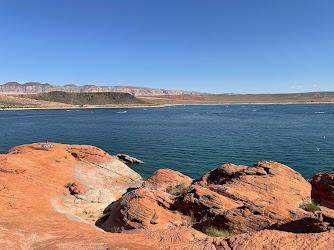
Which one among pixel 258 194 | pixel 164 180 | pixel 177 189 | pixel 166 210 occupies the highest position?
pixel 258 194

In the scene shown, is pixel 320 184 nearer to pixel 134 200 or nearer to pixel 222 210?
pixel 222 210

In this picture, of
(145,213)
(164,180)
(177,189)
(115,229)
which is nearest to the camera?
(145,213)

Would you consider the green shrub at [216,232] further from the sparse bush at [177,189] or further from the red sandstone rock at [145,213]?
the sparse bush at [177,189]

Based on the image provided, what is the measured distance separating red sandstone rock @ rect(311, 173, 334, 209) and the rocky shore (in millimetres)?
61

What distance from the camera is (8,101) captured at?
171 metres

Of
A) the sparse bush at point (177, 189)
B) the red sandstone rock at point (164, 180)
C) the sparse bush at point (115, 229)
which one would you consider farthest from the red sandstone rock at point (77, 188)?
the sparse bush at point (177, 189)

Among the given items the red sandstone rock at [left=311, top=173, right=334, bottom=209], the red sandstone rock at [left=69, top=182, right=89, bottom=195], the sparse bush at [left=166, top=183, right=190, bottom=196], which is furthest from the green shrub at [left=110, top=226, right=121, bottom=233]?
the red sandstone rock at [left=311, top=173, right=334, bottom=209]

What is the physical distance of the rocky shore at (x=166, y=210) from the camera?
8804 millimetres

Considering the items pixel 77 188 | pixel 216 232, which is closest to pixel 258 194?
pixel 216 232

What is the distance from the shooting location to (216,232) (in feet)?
33.7

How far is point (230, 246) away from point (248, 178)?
8244 mm

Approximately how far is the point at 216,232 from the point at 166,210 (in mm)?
4135

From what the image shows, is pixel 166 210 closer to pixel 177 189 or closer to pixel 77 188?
pixel 177 189

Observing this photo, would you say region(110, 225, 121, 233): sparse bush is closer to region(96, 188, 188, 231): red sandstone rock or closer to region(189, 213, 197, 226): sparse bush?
region(96, 188, 188, 231): red sandstone rock
